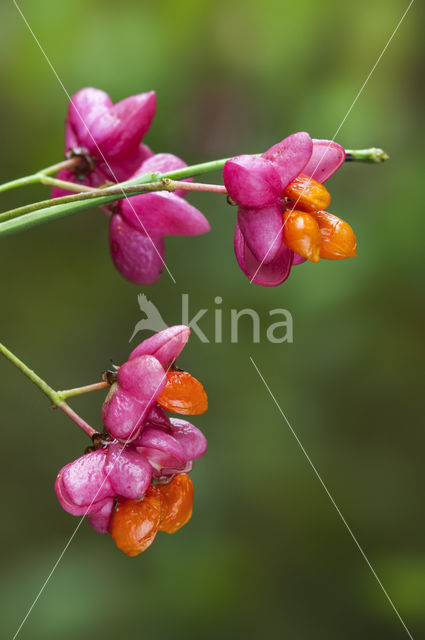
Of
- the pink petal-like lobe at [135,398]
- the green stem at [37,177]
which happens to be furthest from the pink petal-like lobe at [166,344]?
the green stem at [37,177]

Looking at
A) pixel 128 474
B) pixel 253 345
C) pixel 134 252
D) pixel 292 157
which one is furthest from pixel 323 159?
pixel 253 345

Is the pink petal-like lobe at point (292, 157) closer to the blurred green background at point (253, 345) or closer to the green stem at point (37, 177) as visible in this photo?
the green stem at point (37, 177)

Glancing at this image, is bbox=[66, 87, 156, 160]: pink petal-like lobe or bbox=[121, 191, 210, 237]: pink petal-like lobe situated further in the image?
bbox=[66, 87, 156, 160]: pink petal-like lobe

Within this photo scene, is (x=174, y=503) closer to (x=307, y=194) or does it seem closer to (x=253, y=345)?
(x=307, y=194)

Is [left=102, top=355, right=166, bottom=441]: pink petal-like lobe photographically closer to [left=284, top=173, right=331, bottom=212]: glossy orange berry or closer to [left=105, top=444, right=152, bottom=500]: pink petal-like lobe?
[left=105, top=444, right=152, bottom=500]: pink petal-like lobe

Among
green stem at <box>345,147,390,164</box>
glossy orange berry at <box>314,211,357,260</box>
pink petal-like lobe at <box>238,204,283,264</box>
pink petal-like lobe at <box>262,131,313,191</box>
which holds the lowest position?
pink petal-like lobe at <box>238,204,283,264</box>

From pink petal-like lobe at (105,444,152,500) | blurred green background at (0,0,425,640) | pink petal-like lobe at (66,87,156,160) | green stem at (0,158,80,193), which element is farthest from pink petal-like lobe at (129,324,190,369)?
blurred green background at (0,0,425,640)

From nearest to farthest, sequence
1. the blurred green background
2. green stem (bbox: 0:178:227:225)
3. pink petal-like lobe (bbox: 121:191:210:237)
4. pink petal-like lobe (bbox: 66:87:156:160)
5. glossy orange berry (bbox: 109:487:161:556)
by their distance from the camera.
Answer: green stem (bbox: 0:178:227:225) → glossy orange berry (bbox: 109:487:161:556) → pink petal-like lobe (bbox: 121:191:210:237) → pink petal-like lobe (bbox: 66:87:156:160) → the blurred green background

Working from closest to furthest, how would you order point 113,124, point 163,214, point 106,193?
point 106,193, point 163,214, point 113,124
